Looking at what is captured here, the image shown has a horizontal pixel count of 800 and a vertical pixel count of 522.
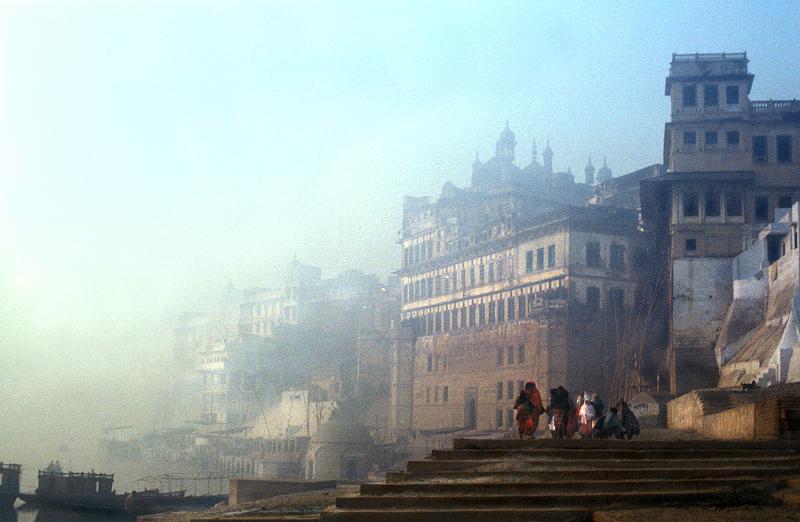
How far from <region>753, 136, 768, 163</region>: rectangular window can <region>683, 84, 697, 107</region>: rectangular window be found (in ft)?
9.86

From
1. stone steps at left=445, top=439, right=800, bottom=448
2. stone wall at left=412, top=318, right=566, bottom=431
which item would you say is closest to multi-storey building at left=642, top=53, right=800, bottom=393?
stone wall at left=412, top=318, right=566, bottom=431

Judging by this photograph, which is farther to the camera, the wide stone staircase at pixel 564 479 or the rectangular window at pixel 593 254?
the rectangular window at pixel 593 254

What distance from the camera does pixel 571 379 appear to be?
48.2m

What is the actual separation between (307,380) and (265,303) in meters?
20.5

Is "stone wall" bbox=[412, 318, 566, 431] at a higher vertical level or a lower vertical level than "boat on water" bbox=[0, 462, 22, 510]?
higher

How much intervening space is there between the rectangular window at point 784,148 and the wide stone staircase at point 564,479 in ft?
105

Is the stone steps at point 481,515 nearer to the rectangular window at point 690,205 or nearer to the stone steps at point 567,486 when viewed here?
the stone steps at point 567,486

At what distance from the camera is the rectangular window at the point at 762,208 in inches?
1619

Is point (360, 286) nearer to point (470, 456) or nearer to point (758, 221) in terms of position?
point (758, 221)

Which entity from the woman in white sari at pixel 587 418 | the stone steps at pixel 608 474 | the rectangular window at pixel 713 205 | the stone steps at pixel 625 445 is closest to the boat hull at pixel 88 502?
the rectangular window at pixel 713 205

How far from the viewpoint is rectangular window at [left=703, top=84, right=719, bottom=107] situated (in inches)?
1689

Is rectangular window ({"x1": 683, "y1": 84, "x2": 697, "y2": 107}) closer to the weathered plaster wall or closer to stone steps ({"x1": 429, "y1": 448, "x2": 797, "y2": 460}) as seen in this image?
the weathered plaster wall

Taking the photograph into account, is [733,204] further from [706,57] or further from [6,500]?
[6,500]

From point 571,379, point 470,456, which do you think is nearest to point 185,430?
point 571,379
